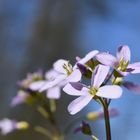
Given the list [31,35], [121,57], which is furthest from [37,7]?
[121,57]

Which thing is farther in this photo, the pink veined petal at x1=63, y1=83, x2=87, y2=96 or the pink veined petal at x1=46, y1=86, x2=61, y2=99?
the pink veined petal at x1=46, y1=86, x2=61, y2=99

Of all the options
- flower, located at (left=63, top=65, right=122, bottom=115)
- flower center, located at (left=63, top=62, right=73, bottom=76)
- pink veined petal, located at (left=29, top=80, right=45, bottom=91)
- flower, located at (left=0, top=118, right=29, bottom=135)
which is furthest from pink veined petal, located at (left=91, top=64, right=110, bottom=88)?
flower, located at (left=0, top=118, right=29, bottom=135)

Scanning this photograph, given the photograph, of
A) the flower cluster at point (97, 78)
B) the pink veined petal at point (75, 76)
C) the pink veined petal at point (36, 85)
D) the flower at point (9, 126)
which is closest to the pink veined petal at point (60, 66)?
the flower cluster at point (97, 78)

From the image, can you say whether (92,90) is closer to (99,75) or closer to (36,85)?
(99,75)

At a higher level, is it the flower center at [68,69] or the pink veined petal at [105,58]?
the flower center at [68,69]

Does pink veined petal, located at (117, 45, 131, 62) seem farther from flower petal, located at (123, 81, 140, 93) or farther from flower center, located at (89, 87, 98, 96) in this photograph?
flower center, located at (89, 87, 98, 96)

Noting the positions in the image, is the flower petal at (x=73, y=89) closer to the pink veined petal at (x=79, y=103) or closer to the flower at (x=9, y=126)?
the pink veined petal at (x=79, y=103)

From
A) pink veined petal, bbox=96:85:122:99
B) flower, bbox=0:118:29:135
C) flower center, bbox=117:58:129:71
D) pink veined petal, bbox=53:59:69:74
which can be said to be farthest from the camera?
flower, bbox=0:118:29:135

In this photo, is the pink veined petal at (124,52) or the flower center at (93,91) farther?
the pink veined petal at (124,52)

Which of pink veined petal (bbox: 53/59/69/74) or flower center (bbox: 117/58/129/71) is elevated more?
pink veined petal (bbox: 53/59/69/74)

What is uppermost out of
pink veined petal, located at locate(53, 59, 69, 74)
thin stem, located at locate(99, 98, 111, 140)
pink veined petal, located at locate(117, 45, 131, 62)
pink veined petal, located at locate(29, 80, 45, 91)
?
pink veined petal, located at locate(29, 80, 45, 91)
